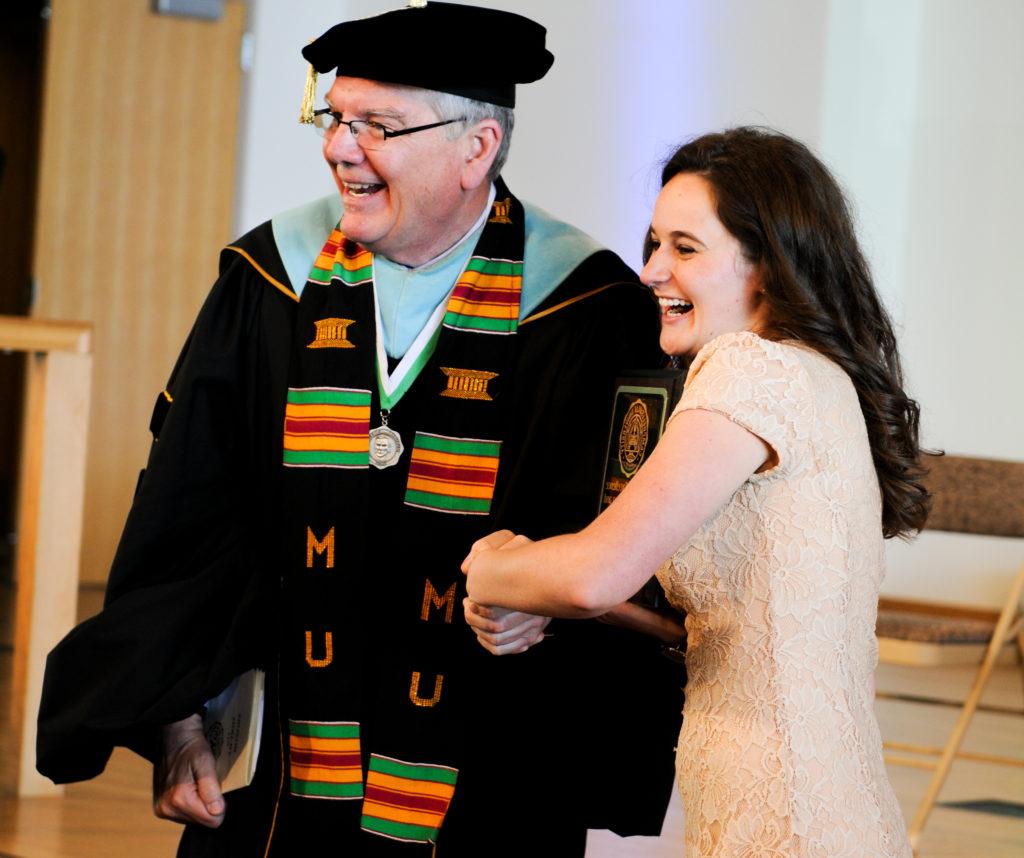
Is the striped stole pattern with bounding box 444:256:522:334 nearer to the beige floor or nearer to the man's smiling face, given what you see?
the man's smiling face

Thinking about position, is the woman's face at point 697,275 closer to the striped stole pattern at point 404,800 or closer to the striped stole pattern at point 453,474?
the striped stole pattern at point 453,474

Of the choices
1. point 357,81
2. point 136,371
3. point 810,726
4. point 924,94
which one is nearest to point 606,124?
point 924,94

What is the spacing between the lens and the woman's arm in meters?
1.65

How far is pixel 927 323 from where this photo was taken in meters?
8.25

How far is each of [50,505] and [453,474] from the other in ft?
7.30

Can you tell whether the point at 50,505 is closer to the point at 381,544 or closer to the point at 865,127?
the point at 381,544

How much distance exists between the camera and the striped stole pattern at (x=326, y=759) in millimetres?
2307

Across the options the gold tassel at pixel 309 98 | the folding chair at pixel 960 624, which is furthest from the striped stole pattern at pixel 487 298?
the folding chair at pixel 960 624

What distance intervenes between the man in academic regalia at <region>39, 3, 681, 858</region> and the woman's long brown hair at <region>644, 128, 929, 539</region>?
1.69 ft

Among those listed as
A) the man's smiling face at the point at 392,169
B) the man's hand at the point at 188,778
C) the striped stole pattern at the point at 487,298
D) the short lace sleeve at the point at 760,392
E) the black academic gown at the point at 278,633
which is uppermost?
the man's smiling face at the point at 392,169

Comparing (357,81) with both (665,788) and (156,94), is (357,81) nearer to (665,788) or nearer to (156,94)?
(665,788)

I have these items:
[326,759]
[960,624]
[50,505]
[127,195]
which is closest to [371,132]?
[326,759]

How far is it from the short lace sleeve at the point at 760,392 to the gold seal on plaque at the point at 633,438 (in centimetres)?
22

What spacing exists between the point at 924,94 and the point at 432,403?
21.8 feet
